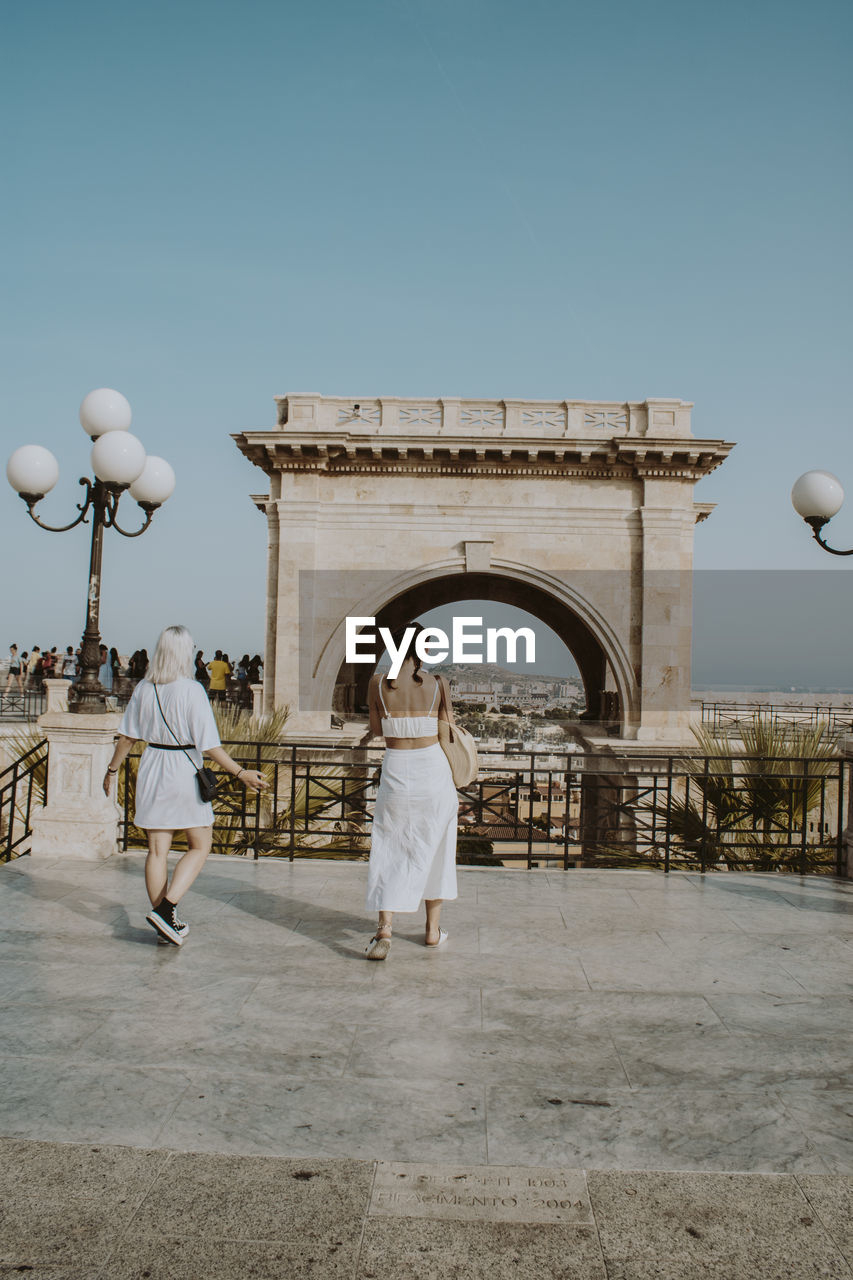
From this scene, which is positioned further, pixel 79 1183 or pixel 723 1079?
pixel 723 1079

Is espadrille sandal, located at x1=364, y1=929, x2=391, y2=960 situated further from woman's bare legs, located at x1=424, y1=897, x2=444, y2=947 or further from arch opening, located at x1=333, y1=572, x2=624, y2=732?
arch opening, located at x1=333, y1=572, x2=624, y2=732

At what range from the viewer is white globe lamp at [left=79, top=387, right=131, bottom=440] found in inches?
296

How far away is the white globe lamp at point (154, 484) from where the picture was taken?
810 centimetres

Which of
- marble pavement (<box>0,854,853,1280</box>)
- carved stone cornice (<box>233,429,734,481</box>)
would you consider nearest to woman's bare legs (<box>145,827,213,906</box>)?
marble pavement (<box>0,854,853,1280</box>)

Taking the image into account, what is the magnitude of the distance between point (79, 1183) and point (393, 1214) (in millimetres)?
913

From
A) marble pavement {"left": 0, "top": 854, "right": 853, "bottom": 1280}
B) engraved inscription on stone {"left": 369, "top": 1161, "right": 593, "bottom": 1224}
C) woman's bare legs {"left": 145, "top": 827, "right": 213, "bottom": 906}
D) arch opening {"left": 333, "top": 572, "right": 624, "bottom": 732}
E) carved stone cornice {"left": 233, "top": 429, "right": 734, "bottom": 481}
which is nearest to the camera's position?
marble pavement {"left": 0, "top": 854, "right": 853, "bottom": 1280}

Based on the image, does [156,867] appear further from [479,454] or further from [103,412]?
[479,454]

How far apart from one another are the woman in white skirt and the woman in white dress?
0.70m

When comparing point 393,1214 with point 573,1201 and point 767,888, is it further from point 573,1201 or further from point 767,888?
point 767,888

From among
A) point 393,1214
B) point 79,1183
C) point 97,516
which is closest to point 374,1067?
point 393,1214

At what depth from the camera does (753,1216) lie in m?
2.49

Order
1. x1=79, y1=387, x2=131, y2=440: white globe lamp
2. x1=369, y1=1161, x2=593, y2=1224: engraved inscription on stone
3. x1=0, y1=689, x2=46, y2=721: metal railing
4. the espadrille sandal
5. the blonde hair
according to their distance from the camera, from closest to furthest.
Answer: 1. x1=369, y1=1161, x2=593, y2=1224: engraved inscription on stone
2. the espadrille sandal
3. the blonde hair
4. x1=79, y1=387, x2=131, y2=440: white globe lamp
5. x1=0, y1=689, x2=46, y2=721: metal railing

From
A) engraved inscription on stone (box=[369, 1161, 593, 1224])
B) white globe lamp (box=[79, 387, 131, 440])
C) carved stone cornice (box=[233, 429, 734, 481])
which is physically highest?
carved stone cornice (box=[233, 429, 734, 481])

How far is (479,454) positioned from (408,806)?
1530 centimetres
